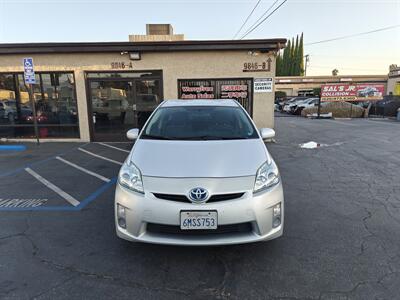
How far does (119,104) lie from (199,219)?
859cm

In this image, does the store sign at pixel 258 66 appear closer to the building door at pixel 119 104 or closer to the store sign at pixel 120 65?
the building door at pixel 119 104

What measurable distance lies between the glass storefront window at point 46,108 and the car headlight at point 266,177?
30.1 feet

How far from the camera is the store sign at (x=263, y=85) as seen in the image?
959 centimetres

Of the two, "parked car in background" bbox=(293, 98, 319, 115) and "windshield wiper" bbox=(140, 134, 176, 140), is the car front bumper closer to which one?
"windshield wiper" bbox=(140, 134, 176, 140)

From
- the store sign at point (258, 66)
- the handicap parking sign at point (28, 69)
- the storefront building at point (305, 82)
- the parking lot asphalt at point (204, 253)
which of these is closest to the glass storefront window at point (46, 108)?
the handicap parking sign at point (28, 69)

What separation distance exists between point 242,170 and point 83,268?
1927 millimetres

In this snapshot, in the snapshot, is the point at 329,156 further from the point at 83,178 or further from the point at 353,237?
the point at 83,178

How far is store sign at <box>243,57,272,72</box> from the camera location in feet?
31.3

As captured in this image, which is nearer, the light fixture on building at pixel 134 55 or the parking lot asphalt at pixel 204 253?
the parking lot asphalt at pixel 204 253

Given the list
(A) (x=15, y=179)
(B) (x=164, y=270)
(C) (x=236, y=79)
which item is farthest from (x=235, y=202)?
(C) (x=236, y=79)

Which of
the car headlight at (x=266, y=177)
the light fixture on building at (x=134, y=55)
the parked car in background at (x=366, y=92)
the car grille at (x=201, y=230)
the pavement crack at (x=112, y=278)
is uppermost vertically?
the light fixture on building at (x=134, y=55)

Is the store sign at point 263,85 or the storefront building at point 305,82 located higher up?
the storefront building at point 305,82

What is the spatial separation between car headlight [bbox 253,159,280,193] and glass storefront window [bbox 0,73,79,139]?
917 cm

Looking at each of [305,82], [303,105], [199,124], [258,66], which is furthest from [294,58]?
[199,124]
